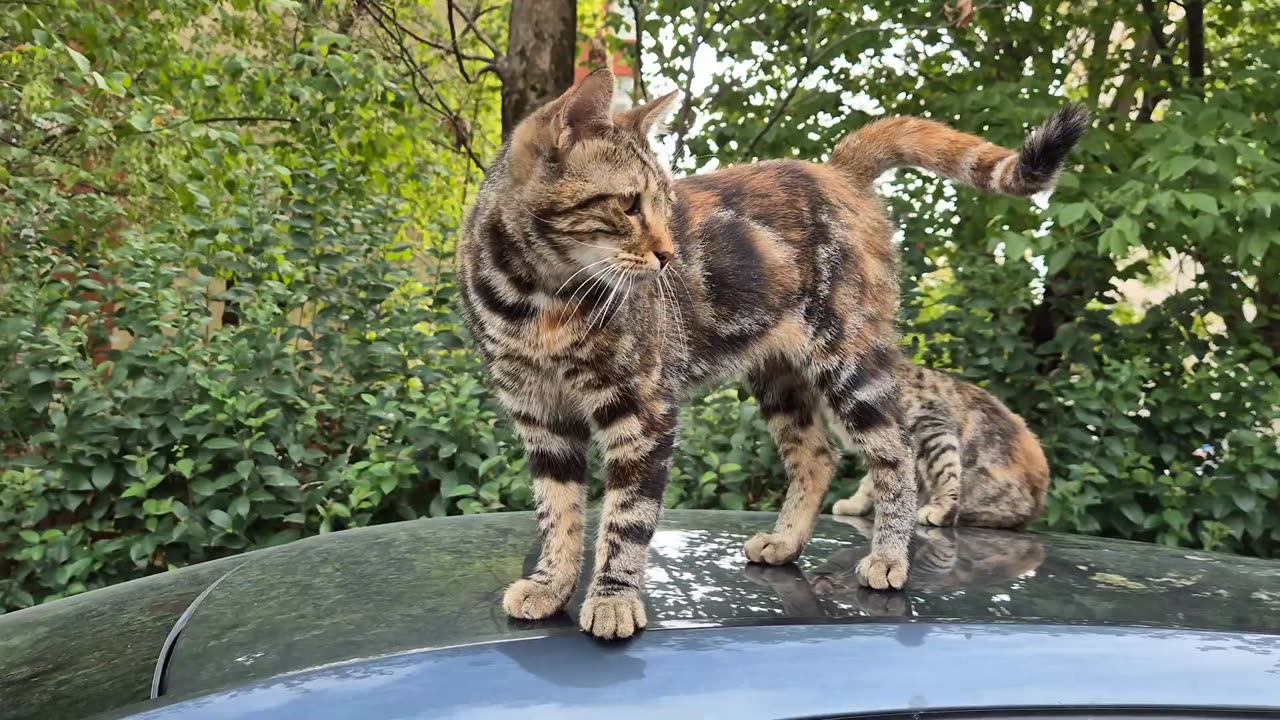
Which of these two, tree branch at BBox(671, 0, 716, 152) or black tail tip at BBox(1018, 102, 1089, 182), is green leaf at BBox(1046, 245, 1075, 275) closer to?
black tail tip at BBox(1018, 102, 1089, 182)

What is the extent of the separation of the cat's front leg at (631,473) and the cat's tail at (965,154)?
1.16 metres

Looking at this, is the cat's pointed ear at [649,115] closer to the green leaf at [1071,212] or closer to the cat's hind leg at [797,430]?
the cat's hind leg at [797,430]

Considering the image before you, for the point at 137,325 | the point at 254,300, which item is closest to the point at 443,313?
the point at 254,300

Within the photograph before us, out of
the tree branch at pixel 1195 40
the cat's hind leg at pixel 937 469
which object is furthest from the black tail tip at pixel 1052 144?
the tree branch at pixel 1195 40

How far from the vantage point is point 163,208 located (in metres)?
6.29

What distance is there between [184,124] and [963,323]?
3.85 m

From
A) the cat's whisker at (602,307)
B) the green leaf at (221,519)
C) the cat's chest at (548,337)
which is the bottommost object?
the green leaf at (221,519)

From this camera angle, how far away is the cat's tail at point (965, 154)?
257 cm

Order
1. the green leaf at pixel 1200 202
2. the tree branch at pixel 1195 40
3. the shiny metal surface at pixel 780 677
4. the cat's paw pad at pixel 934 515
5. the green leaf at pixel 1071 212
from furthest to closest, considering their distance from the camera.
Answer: the tree branch at pixel 1195 40 → the green leaf at pixel 1071 212 → the green leaf at pixel 1200 202 → the cat's paw pad at pixel 934 515 → the shiny metal surface at pixel 780 677

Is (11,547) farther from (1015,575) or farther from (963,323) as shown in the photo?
(963,323)

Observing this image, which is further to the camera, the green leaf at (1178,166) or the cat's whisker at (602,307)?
the green leaf at (1178,166)

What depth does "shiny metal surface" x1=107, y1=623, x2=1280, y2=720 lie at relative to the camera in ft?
4.26

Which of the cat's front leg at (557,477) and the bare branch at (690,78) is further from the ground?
the bare branch at (690,78)

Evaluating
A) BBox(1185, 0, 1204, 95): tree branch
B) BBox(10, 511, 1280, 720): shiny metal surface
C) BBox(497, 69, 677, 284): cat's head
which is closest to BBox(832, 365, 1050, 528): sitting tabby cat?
BBox(10, 511, 1280, 720): shiny metal surface
